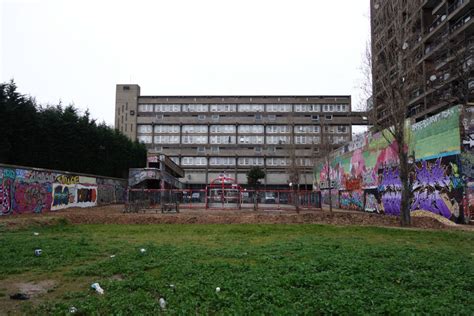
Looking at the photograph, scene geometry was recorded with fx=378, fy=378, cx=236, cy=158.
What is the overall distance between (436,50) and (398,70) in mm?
30908

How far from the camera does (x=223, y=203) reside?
100 ft

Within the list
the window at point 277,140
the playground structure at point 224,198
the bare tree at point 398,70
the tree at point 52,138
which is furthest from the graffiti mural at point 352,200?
the window at point 277,140

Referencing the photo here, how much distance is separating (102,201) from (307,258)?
32.5m

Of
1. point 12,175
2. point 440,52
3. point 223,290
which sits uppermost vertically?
point 440,52

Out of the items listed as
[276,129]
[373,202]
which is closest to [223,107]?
[276,129]

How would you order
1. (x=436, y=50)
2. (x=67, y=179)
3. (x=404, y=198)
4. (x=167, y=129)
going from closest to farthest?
(x=404, y=198) < (x=67, y=179) < (x=436, y=50) < (x=167, y=129)

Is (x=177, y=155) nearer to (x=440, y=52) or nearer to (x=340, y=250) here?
(x=440, y=52)

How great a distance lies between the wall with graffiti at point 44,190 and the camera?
72.3 feet

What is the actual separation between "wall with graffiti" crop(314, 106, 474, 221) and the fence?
4994 mm

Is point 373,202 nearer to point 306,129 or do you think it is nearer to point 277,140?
point 306,129

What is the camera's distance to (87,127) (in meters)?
38.5

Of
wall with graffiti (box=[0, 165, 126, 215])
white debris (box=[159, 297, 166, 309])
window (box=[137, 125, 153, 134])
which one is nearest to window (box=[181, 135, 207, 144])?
window (box=[137, 125, 153, 134])

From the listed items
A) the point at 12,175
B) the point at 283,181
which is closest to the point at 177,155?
the point at 283,181

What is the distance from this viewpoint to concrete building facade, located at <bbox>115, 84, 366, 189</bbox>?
96125mm
